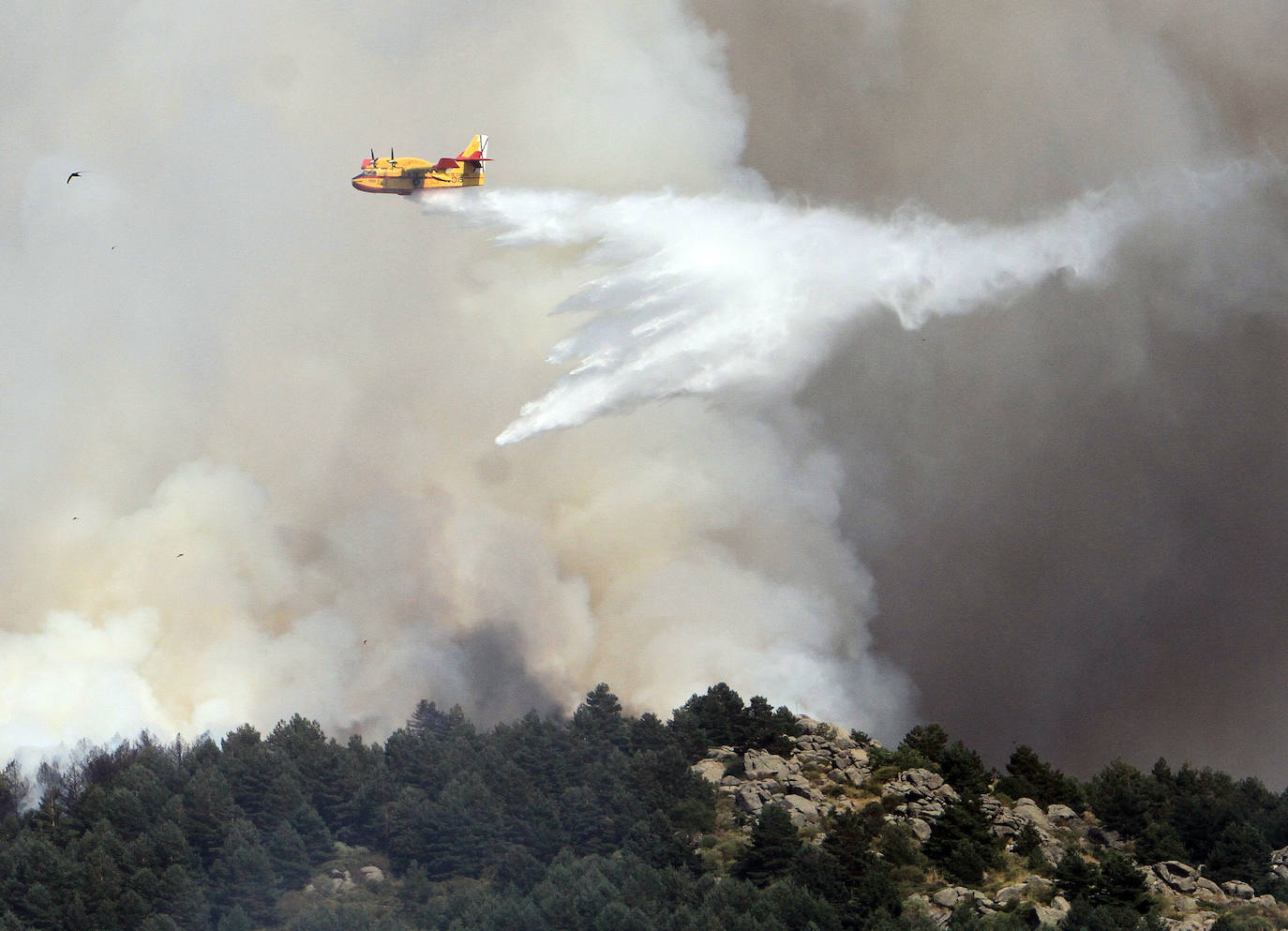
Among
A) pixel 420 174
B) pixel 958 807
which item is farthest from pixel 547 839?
pixel 420 174

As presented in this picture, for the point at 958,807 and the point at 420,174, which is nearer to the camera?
the point at 958,807

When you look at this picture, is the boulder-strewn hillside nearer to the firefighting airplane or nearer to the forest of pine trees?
the forest of pine trees

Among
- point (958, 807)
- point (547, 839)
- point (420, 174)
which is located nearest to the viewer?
point (958, 807)

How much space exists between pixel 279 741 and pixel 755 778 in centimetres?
3219

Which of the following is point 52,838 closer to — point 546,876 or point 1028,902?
point 546,876

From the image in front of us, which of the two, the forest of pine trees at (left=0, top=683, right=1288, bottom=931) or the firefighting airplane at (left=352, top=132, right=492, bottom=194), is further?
the firefighting airplane at (left=352, top=132, right=492, bottom=194)

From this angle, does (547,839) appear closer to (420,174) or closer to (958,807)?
(958,807)

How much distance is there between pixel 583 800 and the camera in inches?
3861

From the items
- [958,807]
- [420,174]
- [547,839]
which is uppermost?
[420,174]

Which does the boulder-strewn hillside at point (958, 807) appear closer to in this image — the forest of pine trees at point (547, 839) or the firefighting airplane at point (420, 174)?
the forest of pine trees at point (547, 839)

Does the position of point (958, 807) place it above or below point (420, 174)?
below

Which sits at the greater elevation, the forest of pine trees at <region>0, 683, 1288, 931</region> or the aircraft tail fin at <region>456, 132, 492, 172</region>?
the aircraft tail fin at <region>456, 132, 492, 172</region>

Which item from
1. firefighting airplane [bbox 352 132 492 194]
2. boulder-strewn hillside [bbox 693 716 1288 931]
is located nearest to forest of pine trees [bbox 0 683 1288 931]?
boulder-strewn hillside [bbox 693 716 1288 931]

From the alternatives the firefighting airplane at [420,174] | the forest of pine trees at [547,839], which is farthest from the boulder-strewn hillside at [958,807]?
the firefighting airplane at [420,174]
